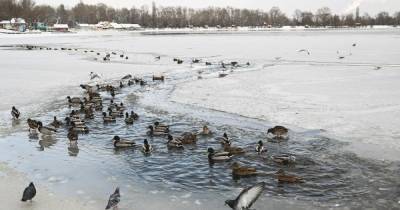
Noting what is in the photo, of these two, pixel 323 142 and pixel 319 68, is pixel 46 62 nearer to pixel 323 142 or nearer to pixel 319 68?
pixel 319 68

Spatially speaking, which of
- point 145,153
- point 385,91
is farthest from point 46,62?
point 145,153

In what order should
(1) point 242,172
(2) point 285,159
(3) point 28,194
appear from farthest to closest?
(2) point 285,159, (1) point 242,172, (3) point 28,194

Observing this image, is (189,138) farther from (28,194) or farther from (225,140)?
(28,194)

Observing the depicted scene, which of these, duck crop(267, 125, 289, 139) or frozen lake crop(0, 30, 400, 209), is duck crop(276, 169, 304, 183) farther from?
duck crop(267, 125, 289, 139)

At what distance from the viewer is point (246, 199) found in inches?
314

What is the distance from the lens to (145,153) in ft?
39.8

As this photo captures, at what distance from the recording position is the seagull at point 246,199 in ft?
25.7

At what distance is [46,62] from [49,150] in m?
25.8

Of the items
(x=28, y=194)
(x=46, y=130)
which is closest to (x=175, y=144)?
(x=46, y=130)

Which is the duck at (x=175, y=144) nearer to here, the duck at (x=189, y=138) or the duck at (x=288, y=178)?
the duck at (x=189, y=138)

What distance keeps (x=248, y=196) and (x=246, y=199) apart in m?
0.06

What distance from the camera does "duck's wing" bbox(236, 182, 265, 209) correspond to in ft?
25.6

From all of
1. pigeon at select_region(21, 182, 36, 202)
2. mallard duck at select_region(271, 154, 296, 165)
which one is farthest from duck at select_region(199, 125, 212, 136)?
pigeon at select_region(21, 182, 36, 202)

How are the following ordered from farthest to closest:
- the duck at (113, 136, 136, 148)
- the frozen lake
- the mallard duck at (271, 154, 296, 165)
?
the duck at (113, 136, 136, 148)
the mallard duck at (271, 154, 296, 165)
the frozen lake
